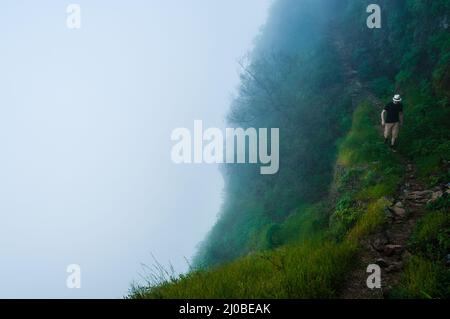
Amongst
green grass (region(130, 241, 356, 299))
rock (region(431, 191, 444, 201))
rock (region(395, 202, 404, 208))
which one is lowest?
green grass (region(130, 241, 356, 299))

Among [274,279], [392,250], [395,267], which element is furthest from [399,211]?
[274,279]

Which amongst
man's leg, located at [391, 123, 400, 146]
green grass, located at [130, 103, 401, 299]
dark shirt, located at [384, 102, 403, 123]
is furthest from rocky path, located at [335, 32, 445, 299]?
dark shirt, located at [384, 102, 403, 123]

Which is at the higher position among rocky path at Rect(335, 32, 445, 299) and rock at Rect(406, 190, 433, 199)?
rock at Rect(406, 190, 433, 199)

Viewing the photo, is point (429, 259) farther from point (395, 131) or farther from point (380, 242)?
point (395, 131)

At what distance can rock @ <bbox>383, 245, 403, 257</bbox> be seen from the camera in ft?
18.9

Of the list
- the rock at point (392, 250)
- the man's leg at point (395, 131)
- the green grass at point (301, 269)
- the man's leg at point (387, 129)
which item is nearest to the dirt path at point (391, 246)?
the rock at point (392, 250)

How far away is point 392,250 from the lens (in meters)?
5.79

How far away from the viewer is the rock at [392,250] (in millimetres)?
5757

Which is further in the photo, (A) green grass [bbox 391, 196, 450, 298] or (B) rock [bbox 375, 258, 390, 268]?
(B) rock [bbox 375, 258, 390, 268]

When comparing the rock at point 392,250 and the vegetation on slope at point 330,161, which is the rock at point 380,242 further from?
the vegetation on slope at point 330,161

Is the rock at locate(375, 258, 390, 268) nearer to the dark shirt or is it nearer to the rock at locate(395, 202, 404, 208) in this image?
the rock at locate(395, 202, 404, 208)

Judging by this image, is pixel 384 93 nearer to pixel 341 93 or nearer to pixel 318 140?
pixel 341 93

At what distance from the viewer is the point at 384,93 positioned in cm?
1728

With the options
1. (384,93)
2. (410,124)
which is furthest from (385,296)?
(384,93)
